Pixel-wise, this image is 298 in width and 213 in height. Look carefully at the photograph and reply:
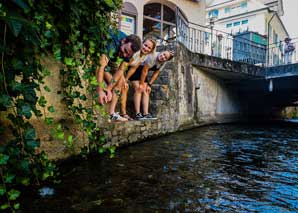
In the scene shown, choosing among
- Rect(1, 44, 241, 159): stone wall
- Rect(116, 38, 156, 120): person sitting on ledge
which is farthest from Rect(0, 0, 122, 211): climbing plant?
Rect(116, 38, 156, 120): person sitting on ledge

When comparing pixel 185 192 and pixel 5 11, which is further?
pixel 185 192

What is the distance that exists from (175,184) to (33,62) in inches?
73.7

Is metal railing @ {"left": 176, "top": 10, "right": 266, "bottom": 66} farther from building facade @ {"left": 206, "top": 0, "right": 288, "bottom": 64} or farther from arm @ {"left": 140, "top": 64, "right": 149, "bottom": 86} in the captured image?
building facade @ {"left": 206, "top": 0, "right": 288, "bottom": 64}

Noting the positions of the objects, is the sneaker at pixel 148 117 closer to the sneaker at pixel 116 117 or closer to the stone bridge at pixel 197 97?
the stone bridge at pixel 197 97

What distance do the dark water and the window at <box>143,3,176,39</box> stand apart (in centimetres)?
969

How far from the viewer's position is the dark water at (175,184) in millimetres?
2078

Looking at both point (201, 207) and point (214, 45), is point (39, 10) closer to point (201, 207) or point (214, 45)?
point (201, 207)

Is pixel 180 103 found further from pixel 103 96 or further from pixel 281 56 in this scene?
pixel 281 56

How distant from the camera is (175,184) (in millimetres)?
2650

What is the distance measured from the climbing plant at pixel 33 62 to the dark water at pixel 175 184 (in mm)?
324

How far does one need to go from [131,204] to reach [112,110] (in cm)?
282

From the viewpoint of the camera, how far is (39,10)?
2.23 m

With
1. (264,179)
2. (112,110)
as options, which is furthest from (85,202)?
(112,110)

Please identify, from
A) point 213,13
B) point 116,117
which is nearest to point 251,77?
point 116,117
